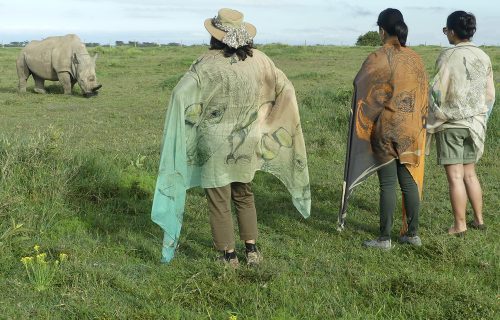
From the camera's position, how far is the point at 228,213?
4.09 m

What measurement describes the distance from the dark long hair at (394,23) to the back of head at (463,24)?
0.51 meters

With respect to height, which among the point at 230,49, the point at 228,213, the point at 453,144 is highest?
the point at 230,49

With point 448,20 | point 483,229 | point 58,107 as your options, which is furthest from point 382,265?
point 58,107

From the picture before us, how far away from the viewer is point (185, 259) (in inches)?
167

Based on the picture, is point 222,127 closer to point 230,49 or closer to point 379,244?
point 230,49

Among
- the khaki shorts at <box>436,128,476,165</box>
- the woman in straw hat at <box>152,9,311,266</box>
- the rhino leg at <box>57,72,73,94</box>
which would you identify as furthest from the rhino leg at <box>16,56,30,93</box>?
the khaki shorts at <box>436,128,476,165</box>

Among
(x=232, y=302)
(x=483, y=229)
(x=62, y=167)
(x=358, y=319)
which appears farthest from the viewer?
(x=62, y=167)

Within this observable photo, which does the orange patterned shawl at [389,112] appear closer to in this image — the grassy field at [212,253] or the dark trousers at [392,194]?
the dark trousers at [392,194]

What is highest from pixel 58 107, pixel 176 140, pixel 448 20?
pixel 448 20

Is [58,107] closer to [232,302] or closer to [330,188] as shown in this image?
[330,188]

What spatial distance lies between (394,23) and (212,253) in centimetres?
200

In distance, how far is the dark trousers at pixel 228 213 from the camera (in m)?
4.04

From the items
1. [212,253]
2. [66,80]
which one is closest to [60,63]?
[66,80]

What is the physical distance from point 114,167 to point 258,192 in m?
1.41
